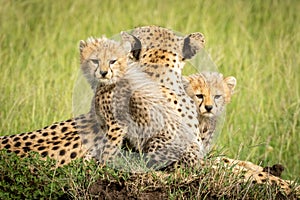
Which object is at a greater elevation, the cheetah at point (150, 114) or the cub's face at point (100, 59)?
the cub's face at point (100, 59)

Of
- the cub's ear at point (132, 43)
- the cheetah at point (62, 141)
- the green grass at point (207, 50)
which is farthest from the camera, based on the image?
the green grass at point (207, 50)

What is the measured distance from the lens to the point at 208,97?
5.16 meters

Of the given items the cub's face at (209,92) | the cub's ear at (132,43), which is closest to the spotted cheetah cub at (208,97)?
the cub's face at (209,92)

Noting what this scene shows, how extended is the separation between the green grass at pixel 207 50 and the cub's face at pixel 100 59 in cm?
107

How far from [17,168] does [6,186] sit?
0.13 m

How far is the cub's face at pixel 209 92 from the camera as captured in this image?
5152 millimetres

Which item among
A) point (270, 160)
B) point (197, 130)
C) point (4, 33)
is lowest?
point (270, 160)

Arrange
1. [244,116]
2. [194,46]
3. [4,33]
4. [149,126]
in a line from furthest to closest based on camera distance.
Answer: [4,33]
[244,116]
[194,46]
[149,126]

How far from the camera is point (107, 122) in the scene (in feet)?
16.7

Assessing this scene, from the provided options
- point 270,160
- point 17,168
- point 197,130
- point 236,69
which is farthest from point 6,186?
point 236,69

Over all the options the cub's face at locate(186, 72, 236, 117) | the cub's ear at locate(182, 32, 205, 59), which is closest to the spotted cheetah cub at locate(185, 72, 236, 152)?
the cub's face at locate(186, 72, 236, 117)

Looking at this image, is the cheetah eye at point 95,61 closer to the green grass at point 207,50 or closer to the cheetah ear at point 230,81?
the cheetah ear at point 230,81

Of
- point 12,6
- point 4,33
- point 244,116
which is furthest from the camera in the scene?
point 12,6

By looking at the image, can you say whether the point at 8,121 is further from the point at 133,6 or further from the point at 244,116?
the point at 133,6
